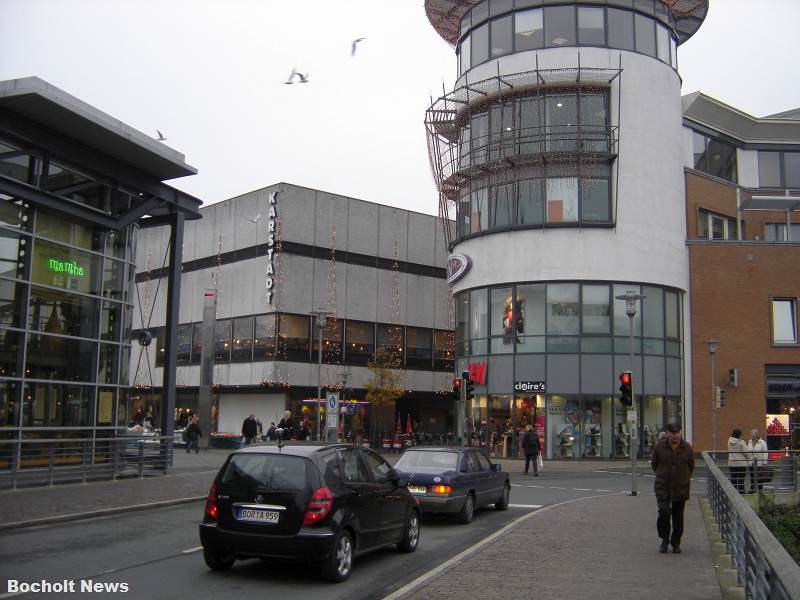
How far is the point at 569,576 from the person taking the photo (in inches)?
394

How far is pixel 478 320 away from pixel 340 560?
31234 mm

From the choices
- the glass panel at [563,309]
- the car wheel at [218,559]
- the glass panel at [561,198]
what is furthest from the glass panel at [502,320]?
the car wheel at [218,559]

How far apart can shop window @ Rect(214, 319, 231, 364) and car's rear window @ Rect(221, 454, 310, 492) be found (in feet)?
129

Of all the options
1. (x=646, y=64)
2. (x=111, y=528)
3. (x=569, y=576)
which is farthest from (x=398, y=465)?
(x=646, y=64)

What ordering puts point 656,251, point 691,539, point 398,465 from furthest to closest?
point 656,251 < point 398,465 < point 691,539

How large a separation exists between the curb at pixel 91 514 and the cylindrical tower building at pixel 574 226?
22.6 metres

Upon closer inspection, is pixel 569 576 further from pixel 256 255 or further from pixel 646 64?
pixel 256 255

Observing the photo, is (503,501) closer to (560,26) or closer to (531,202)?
(531,202)

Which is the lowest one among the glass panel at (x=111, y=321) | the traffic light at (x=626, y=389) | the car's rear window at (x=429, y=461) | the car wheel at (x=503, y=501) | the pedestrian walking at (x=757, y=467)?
the car wheel at (x=503, y=501)

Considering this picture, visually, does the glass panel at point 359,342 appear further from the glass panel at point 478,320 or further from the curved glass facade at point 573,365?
the curved glass facade at point 573,365

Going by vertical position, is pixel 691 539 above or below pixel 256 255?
below

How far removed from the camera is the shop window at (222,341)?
48.9 meters

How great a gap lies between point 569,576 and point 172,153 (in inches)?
696

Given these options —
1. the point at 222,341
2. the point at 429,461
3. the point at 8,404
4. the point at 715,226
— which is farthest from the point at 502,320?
the point at 8,404
